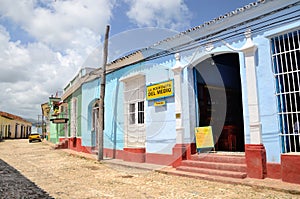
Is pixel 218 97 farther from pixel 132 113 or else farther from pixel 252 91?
pixel 132 113

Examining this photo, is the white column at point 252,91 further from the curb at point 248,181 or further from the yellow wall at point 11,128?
the yellow wall at point 11,128

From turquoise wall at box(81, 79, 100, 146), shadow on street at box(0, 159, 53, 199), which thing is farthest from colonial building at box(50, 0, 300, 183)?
shadow on street at box(0, 159, 53, 199)

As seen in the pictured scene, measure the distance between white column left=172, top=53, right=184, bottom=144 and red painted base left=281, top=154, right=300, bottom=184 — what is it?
296cm

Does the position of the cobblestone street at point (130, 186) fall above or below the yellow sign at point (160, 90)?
below

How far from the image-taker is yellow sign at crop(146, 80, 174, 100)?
325 inches

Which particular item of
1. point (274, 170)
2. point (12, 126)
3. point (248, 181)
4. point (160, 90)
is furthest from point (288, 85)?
point (12, 126)

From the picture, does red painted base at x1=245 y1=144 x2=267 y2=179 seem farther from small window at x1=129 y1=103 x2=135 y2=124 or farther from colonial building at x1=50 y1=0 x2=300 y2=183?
small window at x1=129 y1=103 x2=135 y2=124

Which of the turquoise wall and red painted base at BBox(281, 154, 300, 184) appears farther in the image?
the turquoise wall

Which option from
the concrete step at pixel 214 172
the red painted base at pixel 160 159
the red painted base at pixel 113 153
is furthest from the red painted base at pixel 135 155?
the concrete step at pixel 214 172

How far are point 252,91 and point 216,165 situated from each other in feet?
6.77

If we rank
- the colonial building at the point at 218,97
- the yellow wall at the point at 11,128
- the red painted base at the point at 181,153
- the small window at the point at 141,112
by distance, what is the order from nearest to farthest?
1. the colonial building at the point at 218,97
2. the red painted base at the point at 181,153
3. the small window at the point at 141,112
4. the yellow wall at the point at 11,128

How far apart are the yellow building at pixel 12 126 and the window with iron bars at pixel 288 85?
37.4 m

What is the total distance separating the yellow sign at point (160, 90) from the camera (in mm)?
8245

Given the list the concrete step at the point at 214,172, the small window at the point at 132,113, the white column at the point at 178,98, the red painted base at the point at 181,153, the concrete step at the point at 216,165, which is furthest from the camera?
the small window at the point at 132,113
